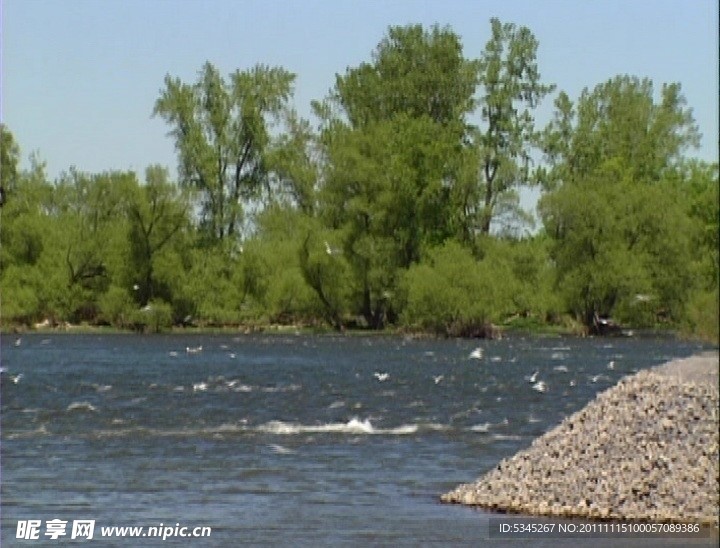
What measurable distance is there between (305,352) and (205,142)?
1189 inches

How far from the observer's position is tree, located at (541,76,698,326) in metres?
87.1

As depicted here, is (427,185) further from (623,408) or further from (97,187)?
(623,408)

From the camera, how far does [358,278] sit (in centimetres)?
9550

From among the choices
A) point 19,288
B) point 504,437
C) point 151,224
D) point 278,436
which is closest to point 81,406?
point 278,436

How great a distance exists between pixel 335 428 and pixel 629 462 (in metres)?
16.8

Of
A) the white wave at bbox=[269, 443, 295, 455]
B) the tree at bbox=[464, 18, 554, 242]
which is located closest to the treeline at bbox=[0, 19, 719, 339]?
the tree at bbox=[464, 18, 554, 242]

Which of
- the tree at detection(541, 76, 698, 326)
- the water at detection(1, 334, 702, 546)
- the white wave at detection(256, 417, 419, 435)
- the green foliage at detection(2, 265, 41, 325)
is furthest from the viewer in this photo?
the green foliage at detection(2, 265, 41, 325)

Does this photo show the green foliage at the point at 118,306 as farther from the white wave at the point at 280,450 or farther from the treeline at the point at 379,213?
the white wave at the point at 280,450

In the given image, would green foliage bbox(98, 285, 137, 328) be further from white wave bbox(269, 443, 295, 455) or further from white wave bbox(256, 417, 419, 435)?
white wave bbox(269, 443, 295, 455)

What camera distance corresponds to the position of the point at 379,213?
94750 millimetres

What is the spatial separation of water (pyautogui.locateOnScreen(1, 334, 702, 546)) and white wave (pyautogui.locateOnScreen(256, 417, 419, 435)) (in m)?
0.07

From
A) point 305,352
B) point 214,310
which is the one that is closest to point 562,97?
point 214,310

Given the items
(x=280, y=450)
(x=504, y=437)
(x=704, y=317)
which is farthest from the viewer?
(x=504, y=437)

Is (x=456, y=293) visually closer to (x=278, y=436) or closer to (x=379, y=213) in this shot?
(x=379, y=213)
